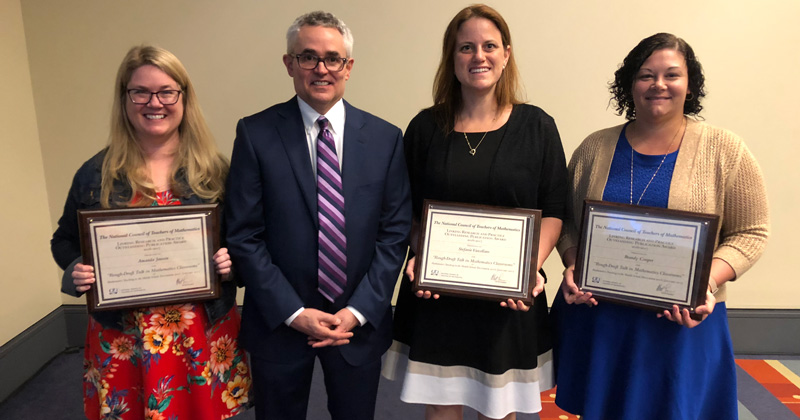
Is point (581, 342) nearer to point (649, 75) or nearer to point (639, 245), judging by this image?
point (639, 245)

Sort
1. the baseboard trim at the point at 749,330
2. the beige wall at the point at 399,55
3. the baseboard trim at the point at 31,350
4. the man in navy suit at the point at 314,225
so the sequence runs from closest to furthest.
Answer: the man in navy suit at the point at 314,225, the baseboard trim at the point at 31,350, the beige wall at the point at 399,55, the baseboard trim at the point at 749,330

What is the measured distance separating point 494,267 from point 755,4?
2773 mm

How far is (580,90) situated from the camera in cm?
323

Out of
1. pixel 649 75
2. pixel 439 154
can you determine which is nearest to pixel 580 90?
pixel 649 75

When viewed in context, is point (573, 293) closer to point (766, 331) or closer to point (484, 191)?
point (484, 191)

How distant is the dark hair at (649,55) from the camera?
5.42 ft

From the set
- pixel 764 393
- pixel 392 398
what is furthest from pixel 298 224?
pixel 764 393

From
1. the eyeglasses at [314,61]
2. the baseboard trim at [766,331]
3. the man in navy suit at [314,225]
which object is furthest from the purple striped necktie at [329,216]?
the baseboard trim at [766,331]

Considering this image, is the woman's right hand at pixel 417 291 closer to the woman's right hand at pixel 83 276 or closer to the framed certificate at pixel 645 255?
the framed certificate at pixel 645 255

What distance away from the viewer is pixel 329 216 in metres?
A: 1.65

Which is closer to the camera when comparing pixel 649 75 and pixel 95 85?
pixel 649 75

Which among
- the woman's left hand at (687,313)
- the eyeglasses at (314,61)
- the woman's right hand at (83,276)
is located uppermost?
the eyeglasses at (314,61)

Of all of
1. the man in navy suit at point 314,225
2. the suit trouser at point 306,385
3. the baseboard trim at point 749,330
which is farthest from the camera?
the baseboard trim at point 749,330

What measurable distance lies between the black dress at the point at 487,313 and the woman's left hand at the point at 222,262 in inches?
27.4
